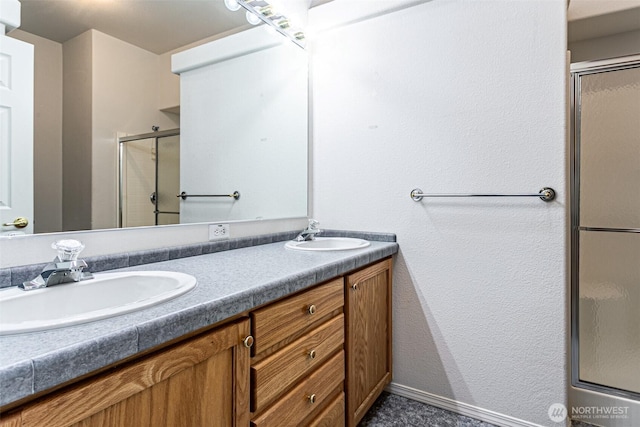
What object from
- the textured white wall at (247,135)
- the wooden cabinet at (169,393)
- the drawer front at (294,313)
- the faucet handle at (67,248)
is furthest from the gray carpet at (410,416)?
the faucet handle at (67,248)

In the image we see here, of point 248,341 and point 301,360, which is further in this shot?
point 301,360

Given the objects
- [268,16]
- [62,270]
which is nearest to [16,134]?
[62,270]

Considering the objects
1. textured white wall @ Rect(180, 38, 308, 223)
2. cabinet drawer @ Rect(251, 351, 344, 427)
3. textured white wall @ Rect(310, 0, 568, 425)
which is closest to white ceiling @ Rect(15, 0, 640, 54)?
textured white wall @ Rect(180, 38, 308, 223)

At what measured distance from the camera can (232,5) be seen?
63.9 inches

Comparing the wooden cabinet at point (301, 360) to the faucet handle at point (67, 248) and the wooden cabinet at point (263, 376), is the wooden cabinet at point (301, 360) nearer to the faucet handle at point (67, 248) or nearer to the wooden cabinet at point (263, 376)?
the wooden cabinet at point (263, 376)

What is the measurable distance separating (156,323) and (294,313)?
19.2 inches

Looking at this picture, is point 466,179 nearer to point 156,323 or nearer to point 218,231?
point 218,231

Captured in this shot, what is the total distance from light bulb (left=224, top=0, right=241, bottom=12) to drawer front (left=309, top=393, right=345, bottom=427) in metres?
1.74

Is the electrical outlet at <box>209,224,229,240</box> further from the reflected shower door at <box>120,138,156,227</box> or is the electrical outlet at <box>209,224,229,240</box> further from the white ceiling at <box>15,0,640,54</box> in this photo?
the white ceiling at <box>15,0,640,54</box>

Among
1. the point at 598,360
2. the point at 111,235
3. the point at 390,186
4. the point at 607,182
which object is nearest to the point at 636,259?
the point at 607,182

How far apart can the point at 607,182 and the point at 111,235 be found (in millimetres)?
2209

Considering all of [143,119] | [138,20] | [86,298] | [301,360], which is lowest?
[301,360]

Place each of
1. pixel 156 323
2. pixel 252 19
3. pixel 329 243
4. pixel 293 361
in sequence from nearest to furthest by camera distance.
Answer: pixel 156 323 < pixel 293 361 < pixel 252 19 < pixel 329 243

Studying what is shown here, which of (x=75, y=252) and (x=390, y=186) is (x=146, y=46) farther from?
(x=390, y=186)
